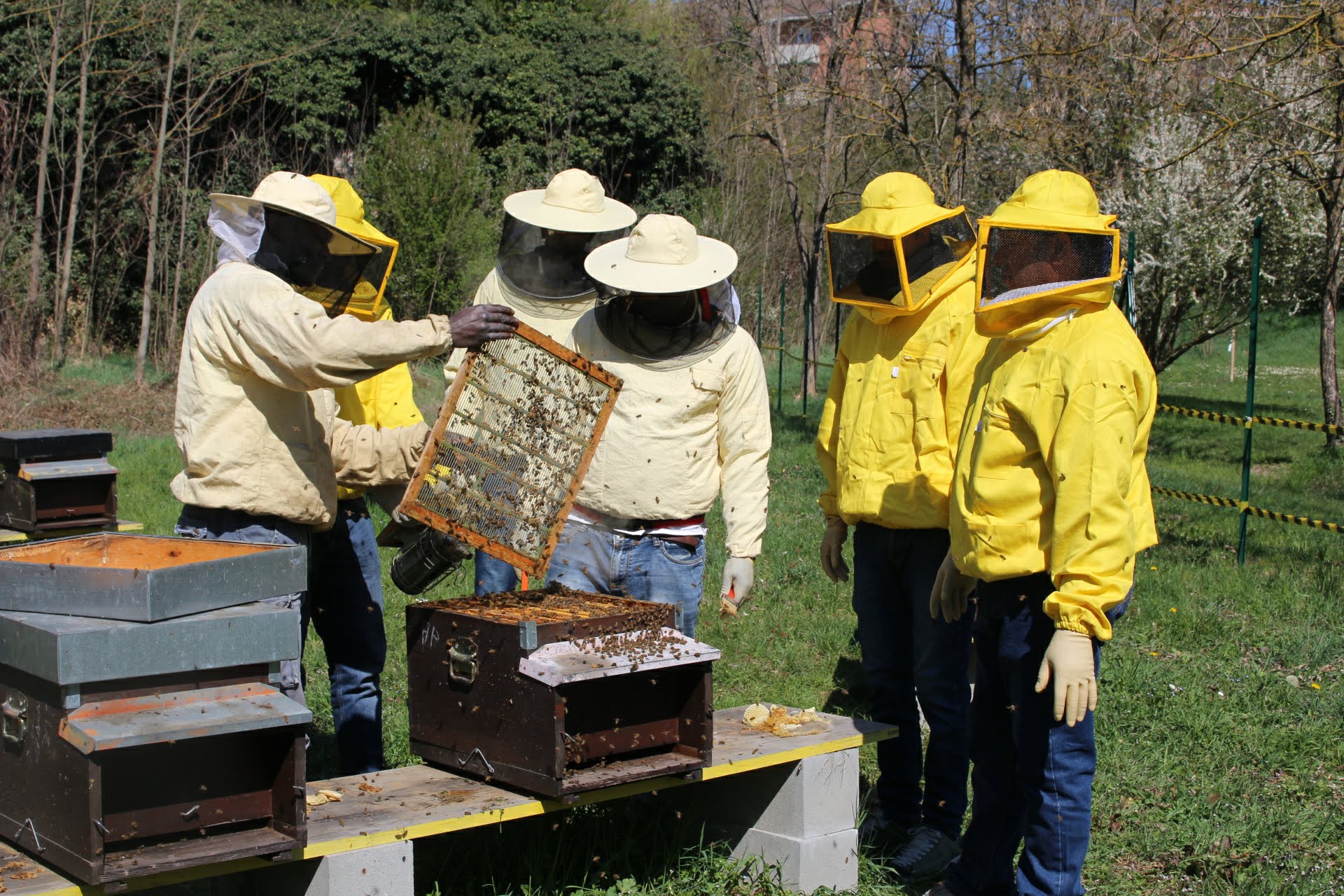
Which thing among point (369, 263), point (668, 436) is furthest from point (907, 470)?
point (369, 263)

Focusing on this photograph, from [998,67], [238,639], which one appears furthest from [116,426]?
[998,67]

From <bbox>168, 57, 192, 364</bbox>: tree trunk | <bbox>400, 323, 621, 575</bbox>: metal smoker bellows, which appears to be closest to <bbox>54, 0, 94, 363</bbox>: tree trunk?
<bbox>168, 57, 192, 364</bbox>: tree trunk

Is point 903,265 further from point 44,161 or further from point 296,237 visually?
point 44,161

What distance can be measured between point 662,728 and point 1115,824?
173cm

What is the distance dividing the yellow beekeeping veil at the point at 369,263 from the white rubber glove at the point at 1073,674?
216 cm

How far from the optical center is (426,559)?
3199 mm

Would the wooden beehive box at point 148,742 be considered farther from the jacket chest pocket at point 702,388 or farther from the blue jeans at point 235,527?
the jacket chest pocket at point 702,388

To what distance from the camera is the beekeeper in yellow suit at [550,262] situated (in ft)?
13.4

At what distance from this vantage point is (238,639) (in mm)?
2408

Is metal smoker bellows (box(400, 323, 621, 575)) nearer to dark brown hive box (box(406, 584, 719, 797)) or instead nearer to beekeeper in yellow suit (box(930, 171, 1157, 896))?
dark brown hive box (box(406, 584, 719, 797))

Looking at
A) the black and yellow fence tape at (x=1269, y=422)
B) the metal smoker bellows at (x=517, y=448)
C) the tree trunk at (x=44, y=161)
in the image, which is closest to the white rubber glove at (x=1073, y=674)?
Answer: the metal smoker bellows at (x=517, y=448)

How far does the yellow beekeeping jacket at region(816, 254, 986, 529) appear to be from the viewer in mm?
3482

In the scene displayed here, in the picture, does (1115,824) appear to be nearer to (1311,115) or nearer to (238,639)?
(238,639)

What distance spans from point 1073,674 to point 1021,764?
1.30ft
